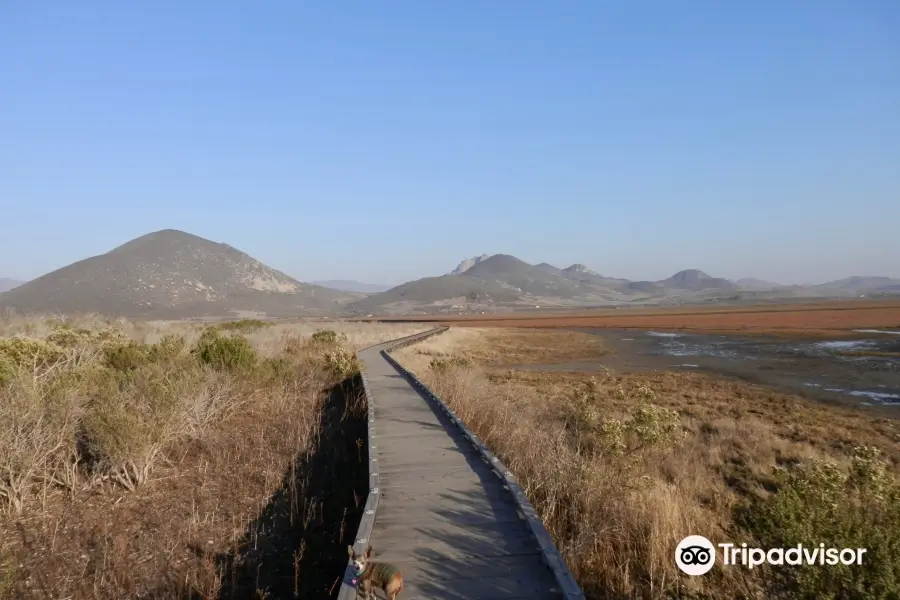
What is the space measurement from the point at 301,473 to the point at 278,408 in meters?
3.93

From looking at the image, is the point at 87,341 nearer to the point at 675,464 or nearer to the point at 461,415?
the point at 461,415

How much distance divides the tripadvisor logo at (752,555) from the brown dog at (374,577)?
10.0ft

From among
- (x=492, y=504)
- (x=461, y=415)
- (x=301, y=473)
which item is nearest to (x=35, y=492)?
(x=301, y=473)

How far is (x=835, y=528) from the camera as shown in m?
4.62

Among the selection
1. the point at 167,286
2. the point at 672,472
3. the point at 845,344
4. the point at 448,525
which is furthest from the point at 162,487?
the point at 167,286

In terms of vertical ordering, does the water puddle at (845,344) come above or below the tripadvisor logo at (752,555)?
below

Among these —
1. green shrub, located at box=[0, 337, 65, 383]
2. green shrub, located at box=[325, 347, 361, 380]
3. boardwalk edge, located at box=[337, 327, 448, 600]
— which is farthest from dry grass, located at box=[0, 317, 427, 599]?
green shrub, located at box=[325, 347, 361, 380]

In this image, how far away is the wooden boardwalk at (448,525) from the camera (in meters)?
4.57

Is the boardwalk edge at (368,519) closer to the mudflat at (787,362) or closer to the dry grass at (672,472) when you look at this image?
the dry grass at (672,472)

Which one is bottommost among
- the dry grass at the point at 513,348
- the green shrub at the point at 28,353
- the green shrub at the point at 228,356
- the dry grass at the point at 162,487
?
the dry grass at the point at 513,348

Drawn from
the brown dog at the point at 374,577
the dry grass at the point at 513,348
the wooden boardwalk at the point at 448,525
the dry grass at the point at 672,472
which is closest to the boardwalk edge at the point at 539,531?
the wooden boardwalk at the point at 448,525

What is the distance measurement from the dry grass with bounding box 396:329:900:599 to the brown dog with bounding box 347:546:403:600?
84.9 inches

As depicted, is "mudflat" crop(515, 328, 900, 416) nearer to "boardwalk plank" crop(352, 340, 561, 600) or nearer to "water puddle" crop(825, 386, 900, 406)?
"water puddle" crop(825, 386, 900, 406)

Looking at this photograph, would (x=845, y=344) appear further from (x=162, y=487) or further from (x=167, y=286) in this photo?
(x=167, y=286)
